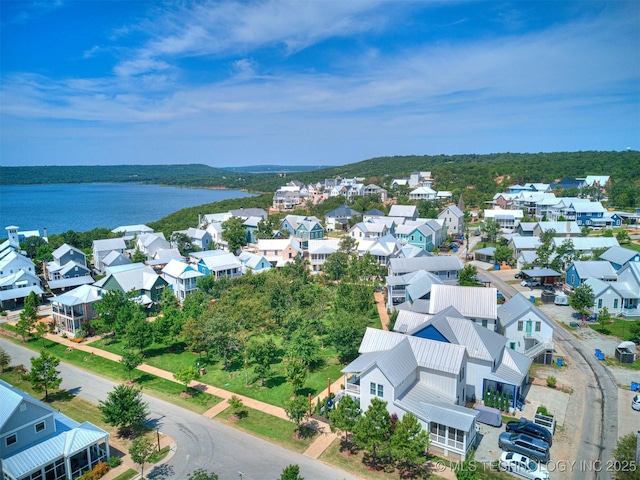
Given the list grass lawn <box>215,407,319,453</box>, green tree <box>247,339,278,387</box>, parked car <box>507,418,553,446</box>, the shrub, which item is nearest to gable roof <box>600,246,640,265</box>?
the shrub

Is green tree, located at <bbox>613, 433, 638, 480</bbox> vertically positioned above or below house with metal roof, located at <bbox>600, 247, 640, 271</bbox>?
below

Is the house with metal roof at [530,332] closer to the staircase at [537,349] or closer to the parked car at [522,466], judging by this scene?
the staircase at [537,349]

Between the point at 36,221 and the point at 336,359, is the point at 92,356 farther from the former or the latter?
the point at 36,221

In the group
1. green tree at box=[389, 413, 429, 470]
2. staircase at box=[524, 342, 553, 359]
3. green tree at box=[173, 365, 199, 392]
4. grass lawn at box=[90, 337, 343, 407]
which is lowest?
grass lawn at box=[90, 337, 343, 407]

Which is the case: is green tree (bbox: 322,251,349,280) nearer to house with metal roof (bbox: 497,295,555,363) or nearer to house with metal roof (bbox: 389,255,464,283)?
house with metal roof (bbox: 389,255,464,283)

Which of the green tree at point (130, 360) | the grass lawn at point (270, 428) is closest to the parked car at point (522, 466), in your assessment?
the grass lawn at point (270, 428)

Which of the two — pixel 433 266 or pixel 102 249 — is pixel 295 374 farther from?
pixel 102 249

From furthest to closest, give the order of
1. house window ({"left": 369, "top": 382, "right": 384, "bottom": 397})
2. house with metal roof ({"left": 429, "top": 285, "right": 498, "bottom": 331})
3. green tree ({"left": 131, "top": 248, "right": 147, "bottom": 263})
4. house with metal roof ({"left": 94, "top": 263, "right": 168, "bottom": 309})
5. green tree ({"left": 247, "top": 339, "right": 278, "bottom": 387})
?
green tree ({"left": 131, "top": 248, "right": 147, "bottom": 263}) < house with metal roof ({"left": 94, "top": 263, "right": 168, "bottom": 309}) < house with metal roof ({"left": 429, "top": 285, "right": 498, "bottom": 331}) < green tree ({"left": 247, "top": 339, "right": 278, "bottom": 387}) < house window ({"left": 369, "top": 382, "right": 384, "bottom": 397})
